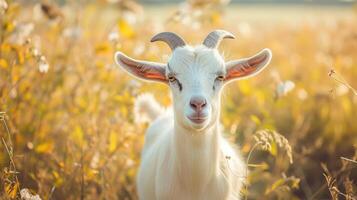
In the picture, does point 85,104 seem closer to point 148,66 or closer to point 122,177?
point 122,177

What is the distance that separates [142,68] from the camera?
4.29 meters

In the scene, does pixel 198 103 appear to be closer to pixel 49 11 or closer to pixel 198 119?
pixel 198 119

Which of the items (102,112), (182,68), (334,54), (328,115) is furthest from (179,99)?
(334,54)

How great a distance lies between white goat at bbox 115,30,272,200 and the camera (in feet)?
12.8

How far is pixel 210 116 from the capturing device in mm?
3744

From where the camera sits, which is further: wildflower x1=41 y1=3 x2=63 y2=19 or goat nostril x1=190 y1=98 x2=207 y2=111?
wildflower x1=41 y1=3 x2=63 y2=19

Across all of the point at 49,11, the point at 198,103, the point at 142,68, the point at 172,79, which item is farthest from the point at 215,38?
the point at 49,11

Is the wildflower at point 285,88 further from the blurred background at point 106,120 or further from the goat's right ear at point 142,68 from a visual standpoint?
the goat's right ear at point 142,68

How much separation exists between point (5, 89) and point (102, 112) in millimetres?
1053

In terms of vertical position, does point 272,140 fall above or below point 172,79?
below

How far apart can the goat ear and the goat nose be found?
2.07 ft

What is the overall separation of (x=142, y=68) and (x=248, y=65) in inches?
33.4

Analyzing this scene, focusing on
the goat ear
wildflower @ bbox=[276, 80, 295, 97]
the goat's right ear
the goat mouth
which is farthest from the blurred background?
the goat's right ear

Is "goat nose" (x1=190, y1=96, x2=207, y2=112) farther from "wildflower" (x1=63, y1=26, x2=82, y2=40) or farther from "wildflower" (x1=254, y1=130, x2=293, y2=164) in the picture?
"wildflower" (x1=63, y1=26, x2=82, y2=40)
